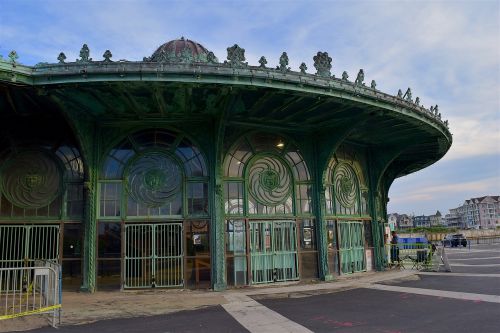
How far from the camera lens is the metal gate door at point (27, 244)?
15.1m

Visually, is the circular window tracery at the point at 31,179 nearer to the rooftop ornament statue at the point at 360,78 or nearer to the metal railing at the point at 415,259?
the rooftop ornament statue at the point at 360,78

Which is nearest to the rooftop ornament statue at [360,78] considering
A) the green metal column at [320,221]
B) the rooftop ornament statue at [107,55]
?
the green metal column at [320,221]

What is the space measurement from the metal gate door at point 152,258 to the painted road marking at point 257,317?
2.91m

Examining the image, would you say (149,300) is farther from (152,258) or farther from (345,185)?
(345,185)

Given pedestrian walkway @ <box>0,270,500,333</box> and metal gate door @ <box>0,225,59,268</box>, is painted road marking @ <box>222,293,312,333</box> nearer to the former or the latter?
pedestrian walkway @ <box>0,270,500,333</box>

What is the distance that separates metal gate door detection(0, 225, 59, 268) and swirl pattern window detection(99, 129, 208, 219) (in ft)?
6.58

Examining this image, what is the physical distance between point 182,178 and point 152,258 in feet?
9.97

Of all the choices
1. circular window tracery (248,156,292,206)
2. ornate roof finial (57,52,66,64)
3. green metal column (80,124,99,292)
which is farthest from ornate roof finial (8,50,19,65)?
circular window tracery (248,156,292,206)

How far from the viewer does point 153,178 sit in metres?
15.9

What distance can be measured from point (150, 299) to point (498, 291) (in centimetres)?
1083

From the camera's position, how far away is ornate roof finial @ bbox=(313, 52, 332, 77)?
1442 cm

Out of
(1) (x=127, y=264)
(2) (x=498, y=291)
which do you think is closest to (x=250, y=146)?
(1) (x=127, y=264)

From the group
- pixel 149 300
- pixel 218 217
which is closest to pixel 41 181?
pixel 149 300

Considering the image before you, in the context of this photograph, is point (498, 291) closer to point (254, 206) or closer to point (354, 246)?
point (354, 246)
